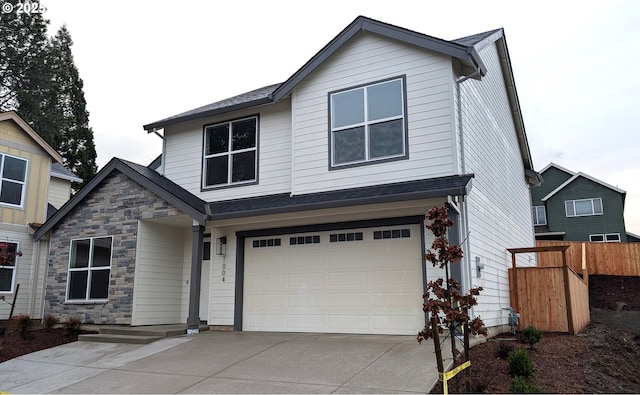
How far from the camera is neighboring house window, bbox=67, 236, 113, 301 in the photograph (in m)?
12.4

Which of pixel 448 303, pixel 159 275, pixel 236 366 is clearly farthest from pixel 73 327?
pixel 448 303

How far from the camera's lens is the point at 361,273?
34.3 ft

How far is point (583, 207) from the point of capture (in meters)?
31.7

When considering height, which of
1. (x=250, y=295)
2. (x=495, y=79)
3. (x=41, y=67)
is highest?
(x=41, y=67)

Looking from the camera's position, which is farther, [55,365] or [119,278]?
[119,278]

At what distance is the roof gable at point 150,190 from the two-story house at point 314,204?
0.06m

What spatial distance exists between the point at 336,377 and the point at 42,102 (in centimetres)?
3139

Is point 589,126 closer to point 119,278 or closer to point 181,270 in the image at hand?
point 181,270

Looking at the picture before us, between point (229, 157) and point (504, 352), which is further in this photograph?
point (229, 157)

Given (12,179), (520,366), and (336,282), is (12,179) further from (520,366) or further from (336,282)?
(520,366)

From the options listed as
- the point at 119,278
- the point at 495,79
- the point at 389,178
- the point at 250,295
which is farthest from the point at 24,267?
the point at 495,79

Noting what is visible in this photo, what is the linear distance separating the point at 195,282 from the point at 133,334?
5.52ft

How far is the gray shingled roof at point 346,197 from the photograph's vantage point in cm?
903
